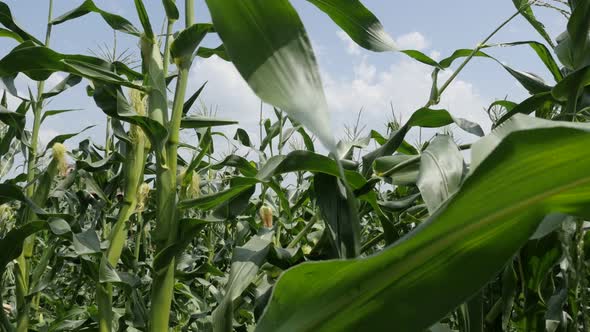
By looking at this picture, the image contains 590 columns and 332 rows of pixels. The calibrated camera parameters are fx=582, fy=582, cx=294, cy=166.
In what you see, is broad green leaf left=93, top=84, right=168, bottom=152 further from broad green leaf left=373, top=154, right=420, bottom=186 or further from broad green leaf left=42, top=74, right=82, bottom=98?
broad green leaf left=42, top=74, right=82, bottom=98

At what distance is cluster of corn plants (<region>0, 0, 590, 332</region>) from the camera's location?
0.38 metres

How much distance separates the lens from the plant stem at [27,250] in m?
1.57

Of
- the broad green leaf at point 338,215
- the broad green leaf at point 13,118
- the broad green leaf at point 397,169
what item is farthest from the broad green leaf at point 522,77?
the broad green leaf at point 13,118

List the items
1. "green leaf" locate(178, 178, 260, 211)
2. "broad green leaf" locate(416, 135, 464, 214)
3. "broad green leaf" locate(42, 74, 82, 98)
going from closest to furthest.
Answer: "broad green leaf" locate(416, 135, 464, 214), "green leaf" locate(178, 178, 260, 211), "broad green leaf" locate(42, 74, 82, 98)

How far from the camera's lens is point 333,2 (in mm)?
623

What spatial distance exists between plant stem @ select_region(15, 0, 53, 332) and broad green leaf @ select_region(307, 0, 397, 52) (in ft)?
4.04

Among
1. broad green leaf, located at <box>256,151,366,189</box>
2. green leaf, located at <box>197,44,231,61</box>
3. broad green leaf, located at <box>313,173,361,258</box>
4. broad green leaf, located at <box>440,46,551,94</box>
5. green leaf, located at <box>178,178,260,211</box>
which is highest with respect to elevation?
green leaf, located at <box>197,44,231,61</box>

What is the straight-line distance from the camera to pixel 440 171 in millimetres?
661

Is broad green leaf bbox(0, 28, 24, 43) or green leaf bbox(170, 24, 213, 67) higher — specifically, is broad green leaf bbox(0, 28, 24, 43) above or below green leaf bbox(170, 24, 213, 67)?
above

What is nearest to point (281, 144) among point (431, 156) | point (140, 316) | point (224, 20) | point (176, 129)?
point (140, 316)

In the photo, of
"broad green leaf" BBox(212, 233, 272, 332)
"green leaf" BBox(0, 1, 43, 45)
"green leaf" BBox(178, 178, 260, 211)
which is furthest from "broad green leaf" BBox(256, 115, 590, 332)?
"green leaf" BBox(0, 1, 43, 45)

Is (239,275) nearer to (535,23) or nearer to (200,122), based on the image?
(200,122)

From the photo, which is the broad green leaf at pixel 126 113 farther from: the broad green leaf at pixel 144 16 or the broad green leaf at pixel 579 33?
the broad green leaf at pixel 579 33

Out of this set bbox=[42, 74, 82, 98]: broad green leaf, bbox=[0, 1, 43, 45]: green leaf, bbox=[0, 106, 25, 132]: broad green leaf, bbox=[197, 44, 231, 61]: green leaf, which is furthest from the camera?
bbox=[42, 74, 82, 98]: broad green leaf
